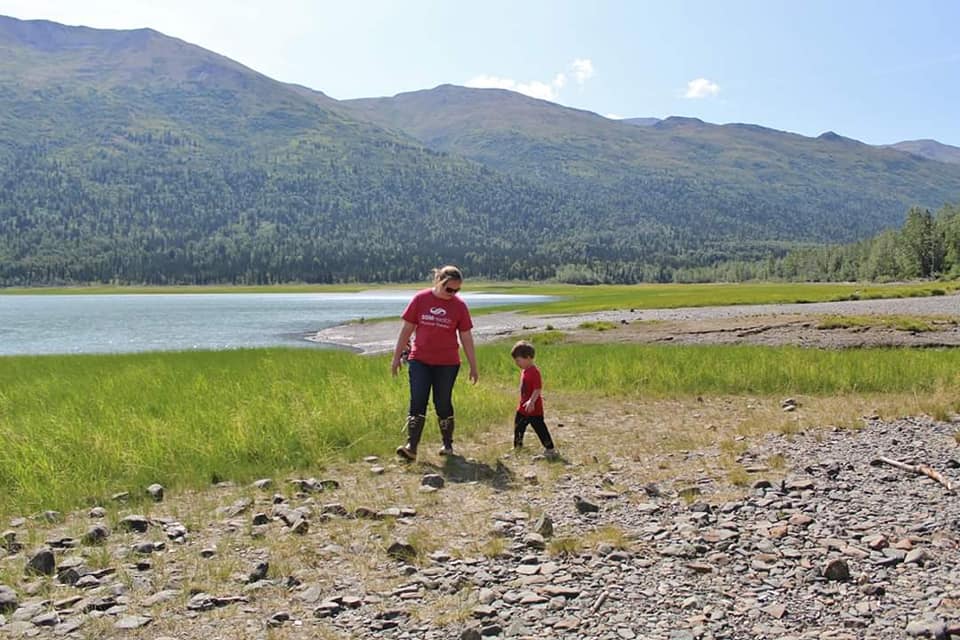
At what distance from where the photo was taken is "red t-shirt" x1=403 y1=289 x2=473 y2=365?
1224 centimetres

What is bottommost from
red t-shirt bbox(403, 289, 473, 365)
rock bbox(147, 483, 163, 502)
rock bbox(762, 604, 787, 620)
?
rock bbox(147, 483, 163, 502)

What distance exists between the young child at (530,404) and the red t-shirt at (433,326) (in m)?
1.24

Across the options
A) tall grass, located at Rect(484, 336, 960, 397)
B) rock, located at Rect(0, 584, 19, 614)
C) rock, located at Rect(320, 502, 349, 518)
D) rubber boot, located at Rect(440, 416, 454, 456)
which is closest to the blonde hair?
rubber boot, located at Rect(440, 416, 454, 456)

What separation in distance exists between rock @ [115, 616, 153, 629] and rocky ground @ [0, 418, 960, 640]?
2 cm

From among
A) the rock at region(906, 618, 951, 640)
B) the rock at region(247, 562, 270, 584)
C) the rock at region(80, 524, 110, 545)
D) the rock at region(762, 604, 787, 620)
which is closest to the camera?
the rock at region(906, 618, 951, 640)

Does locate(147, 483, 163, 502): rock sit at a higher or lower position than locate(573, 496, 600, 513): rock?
lower

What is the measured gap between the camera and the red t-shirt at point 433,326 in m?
12.2

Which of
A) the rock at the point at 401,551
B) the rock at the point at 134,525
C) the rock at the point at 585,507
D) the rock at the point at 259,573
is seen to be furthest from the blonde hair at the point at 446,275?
the rock at the point at 259,573

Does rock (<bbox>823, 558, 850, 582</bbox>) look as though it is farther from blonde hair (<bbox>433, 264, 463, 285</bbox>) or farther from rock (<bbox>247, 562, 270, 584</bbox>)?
blonde hair (<bbox>433, 264, 463, 285</bbox>)

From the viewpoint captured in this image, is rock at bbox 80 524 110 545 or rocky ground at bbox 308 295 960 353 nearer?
rock at bbox 80 524 110 545

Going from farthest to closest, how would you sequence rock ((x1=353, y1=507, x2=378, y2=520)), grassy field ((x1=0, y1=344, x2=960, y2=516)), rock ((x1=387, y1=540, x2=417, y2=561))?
grassy field ((x1=0, y1=344, x2=960, y2=516))
rock ((x1=353, y1=507, x2=378, y2=520))
rock ((x1=387, y1=540, x2=417, y2=561))

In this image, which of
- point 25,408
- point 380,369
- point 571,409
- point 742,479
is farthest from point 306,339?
point 742,479

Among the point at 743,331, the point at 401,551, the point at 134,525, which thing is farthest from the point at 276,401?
the point at 743,331

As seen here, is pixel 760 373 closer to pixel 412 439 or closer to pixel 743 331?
pixel 412 439
